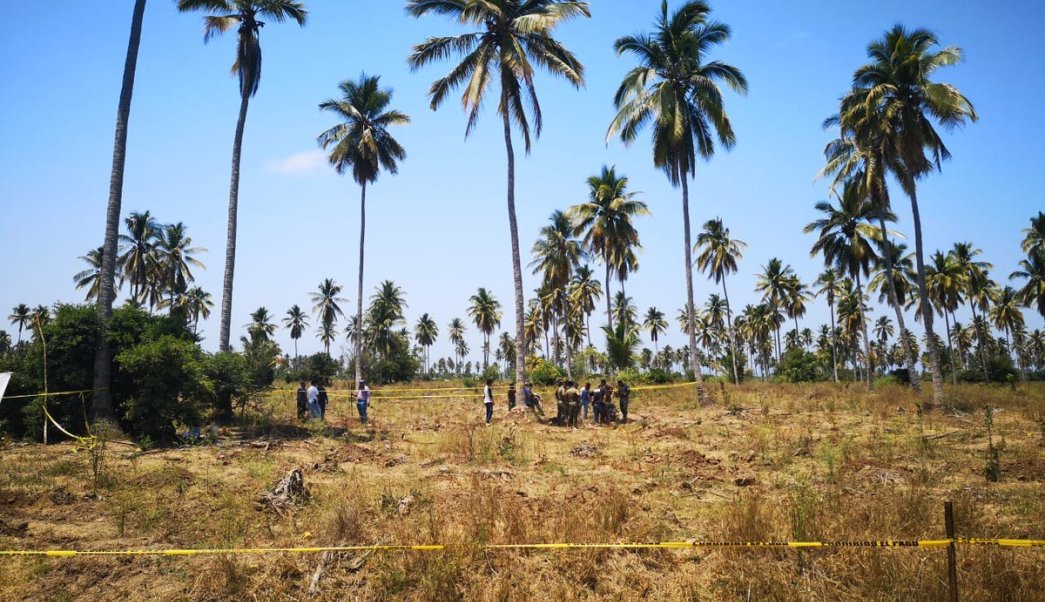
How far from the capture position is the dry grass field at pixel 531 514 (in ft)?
19.0

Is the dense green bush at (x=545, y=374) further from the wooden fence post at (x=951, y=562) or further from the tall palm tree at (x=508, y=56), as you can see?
the wooden fence post at (x=951, y=562)

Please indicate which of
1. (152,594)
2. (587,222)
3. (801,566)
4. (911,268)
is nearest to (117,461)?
(152,594)

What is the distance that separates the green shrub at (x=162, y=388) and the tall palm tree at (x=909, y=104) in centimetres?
2517

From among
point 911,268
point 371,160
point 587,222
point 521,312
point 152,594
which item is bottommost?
point 152,594

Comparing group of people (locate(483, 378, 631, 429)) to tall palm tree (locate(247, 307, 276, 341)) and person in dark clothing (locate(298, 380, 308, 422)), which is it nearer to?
person in dark clothing (locate(298, 380, 308, 422))

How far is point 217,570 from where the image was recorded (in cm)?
609

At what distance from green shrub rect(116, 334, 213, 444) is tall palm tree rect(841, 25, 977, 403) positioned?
2517 cm

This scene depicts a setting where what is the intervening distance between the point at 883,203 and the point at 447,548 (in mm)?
26629

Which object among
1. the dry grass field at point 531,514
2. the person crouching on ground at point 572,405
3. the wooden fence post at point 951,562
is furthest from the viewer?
the person crouching on ground at point 572,405

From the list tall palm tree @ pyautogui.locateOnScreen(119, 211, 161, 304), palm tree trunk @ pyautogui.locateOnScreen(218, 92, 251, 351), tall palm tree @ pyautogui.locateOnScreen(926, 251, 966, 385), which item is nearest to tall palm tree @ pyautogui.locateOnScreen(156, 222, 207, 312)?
tall palm tree @ pyautogui.locateOnScreen(119, 211, 161, 304)

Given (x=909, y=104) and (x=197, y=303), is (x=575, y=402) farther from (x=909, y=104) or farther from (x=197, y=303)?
(x=197, y=303)

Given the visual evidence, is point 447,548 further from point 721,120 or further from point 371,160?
point 371,160

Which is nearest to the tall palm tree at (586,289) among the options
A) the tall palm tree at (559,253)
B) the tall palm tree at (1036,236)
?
the tall palm tree at (559,253)

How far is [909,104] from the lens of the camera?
69.1ft
